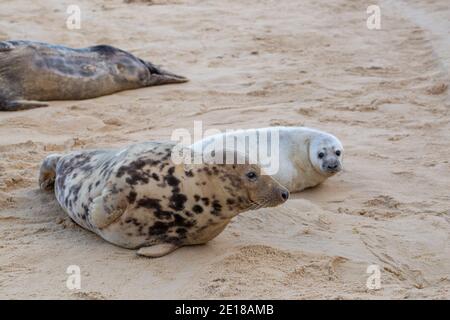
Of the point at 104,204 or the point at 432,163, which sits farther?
the point at 432,163

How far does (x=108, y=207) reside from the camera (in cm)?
362

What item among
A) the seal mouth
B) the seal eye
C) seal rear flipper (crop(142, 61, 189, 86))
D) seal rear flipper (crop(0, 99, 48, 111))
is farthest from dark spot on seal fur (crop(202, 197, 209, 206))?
seal rear flipper (crop(142, 61, 189, 86))

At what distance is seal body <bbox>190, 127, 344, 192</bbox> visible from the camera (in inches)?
191

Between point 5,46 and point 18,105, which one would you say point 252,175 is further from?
point 5,46

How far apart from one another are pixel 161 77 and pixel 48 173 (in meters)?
2.81

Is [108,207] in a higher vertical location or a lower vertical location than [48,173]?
higher

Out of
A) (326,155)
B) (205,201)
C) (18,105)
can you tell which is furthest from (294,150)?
(18,105)

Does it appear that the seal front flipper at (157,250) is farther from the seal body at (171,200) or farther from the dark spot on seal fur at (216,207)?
the dark spot on seal fur at (216,207)

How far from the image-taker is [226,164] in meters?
3.64

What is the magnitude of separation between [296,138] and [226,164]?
1.55 metres

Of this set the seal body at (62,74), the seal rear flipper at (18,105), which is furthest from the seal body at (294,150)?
the seal body at (62,74)

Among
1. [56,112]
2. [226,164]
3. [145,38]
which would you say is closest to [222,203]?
[226,164]

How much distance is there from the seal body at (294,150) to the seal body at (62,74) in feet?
6.70

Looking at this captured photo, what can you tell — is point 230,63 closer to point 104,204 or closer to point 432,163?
point 432,163
